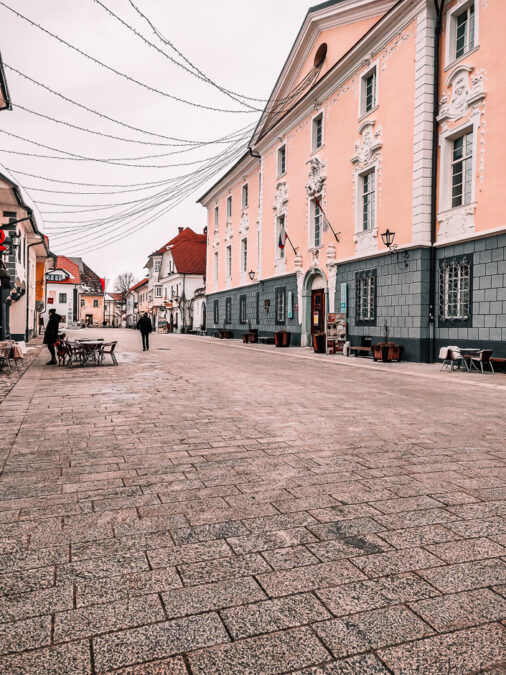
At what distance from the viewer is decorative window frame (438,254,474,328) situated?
14.7 m

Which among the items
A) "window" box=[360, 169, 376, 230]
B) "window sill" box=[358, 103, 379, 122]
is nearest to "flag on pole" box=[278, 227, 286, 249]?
"window" box=[360, 169, 376, 230]

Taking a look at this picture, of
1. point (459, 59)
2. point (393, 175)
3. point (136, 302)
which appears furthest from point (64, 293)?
point (459, 59)

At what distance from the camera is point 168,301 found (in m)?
59.6

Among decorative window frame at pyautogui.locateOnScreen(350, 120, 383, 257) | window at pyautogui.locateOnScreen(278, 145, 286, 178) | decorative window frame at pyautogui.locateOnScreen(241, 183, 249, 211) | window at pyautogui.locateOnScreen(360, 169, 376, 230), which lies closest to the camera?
decorative window frame at pyautogui.locateOnScreen(350, 120, 383, 257)

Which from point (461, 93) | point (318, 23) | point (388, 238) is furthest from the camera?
point (318, 23)

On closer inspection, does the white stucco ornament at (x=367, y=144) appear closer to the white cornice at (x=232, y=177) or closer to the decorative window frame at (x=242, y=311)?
the white cornice at (x=232, y=177)

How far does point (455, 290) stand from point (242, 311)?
19.7 meters

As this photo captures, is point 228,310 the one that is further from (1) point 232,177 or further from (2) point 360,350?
(2) point 360,350

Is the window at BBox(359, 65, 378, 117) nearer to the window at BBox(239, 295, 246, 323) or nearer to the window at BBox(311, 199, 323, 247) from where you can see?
the window at BBox(311, 199, 323, 247)

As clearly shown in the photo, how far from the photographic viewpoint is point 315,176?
2336 centimetres

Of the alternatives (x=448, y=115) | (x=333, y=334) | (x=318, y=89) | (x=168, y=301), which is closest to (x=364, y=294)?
(x=333, y=334)

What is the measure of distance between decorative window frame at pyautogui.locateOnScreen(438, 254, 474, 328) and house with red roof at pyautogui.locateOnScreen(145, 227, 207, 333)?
3322 cm

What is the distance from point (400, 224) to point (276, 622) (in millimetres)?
16506

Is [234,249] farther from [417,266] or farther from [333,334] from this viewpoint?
[417,266]
